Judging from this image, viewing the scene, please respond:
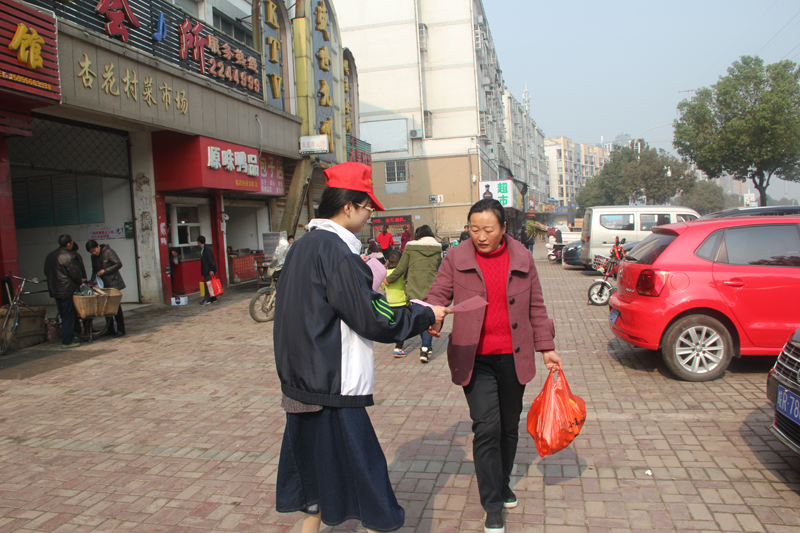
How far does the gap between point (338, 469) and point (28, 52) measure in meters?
8.07

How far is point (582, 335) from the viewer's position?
27.7ft

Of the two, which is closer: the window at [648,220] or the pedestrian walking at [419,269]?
the pedestrian walking at [419,269]

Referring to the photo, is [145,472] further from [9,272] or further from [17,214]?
[17,214]

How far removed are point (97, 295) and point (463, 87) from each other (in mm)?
37456

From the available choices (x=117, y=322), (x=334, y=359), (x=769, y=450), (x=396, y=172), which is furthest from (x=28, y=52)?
(x=396, y=172)

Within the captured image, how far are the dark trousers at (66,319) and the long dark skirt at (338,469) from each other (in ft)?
25.1

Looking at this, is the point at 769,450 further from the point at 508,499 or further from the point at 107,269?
the point at 107,269

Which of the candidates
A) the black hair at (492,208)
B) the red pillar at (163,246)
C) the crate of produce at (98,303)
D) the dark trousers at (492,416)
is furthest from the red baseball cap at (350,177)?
the red pillar at (163,246)

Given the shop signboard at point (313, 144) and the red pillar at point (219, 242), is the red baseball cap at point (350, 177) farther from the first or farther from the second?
Result: the shop signboard at point (313, 144)

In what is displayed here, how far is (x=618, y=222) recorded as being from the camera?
16.6 m

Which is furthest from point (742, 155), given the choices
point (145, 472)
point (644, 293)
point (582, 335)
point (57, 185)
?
point (145, 472)

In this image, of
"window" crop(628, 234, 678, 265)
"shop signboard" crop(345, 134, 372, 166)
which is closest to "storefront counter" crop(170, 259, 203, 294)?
"shop signboard" crop(345, 134, 372, 166)

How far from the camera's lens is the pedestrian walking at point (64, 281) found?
28.0 ft

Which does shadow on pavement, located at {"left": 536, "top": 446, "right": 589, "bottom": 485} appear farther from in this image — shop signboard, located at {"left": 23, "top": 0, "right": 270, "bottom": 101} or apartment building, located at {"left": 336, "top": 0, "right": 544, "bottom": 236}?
apartment building, located at {"left": 336, "top": 0, "right": 544, "bottom": 236}
